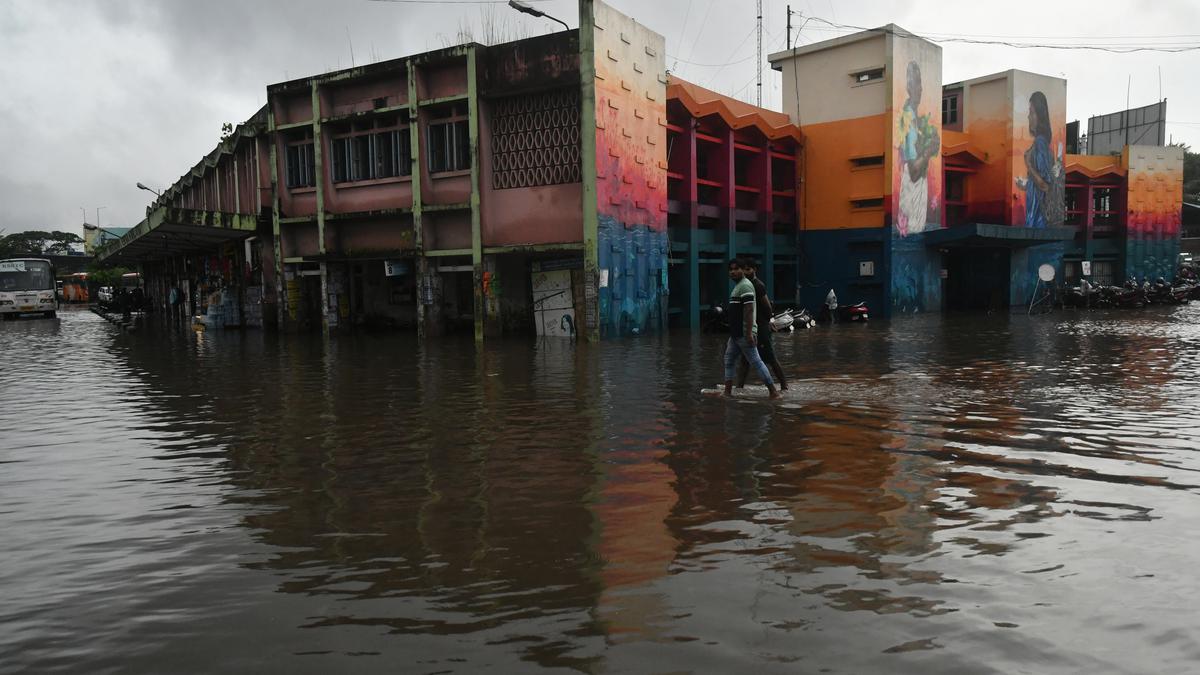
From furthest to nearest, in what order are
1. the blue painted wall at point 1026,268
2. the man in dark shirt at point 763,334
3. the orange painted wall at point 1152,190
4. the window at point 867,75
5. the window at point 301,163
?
the orange painted wall at point 1152,190 → the blue painted wall at point 1026,268 → the window at point 867,75 → the window at point 301,163 → the man in dark shirt at point 763,334

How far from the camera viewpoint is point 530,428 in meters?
8.91

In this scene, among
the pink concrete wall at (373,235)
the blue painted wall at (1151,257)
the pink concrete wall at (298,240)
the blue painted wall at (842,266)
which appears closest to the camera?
the pink concrete wall at (373,235)

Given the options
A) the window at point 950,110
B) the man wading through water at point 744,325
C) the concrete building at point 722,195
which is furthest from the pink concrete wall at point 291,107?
the window at point 950,110

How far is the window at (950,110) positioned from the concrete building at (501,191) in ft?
33.5

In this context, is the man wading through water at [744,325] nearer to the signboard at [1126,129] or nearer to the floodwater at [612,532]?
the floodwater at [612,532]

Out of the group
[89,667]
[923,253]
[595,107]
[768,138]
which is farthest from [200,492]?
[923,253]

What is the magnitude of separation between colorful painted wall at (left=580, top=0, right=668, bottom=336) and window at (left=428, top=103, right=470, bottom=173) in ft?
13.7

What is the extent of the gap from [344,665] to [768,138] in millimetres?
27939

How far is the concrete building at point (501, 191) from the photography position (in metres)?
21.8

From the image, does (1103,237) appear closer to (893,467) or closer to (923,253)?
(923,253)

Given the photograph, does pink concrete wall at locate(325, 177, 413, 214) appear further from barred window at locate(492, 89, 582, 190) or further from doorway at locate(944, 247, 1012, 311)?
doorway at locate(944, 247, 1012, 311)

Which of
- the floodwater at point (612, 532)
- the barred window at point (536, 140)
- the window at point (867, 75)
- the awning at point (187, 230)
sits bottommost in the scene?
the floodwater at point (612, 532)

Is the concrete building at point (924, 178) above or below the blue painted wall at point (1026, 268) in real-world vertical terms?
above

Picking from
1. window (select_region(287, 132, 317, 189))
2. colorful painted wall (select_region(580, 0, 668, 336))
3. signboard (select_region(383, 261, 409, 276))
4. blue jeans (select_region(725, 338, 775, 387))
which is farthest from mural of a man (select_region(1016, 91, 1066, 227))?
blue jeans (select_region(725, 338, 775, 387))
